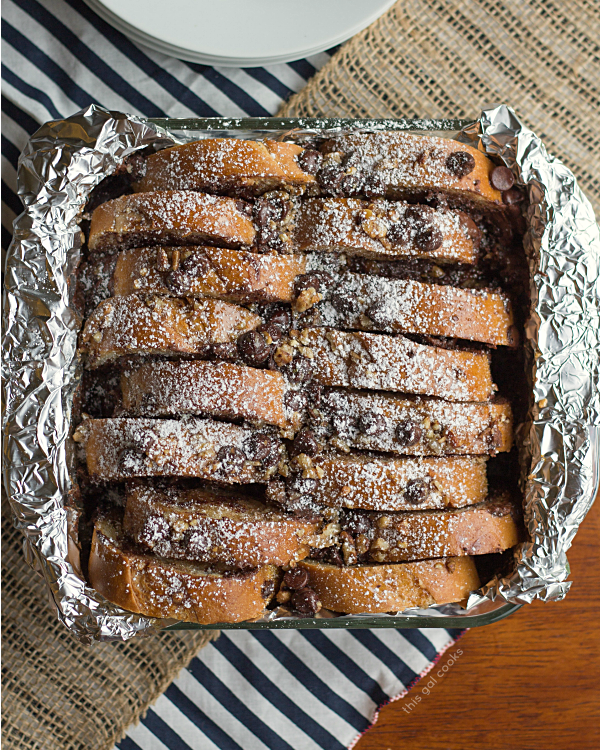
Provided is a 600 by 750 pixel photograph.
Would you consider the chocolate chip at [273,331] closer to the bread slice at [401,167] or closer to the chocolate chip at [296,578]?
the bread slice at [401,167]

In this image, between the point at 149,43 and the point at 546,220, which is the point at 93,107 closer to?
the point at 149,43

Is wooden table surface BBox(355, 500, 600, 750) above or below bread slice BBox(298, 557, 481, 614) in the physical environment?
below

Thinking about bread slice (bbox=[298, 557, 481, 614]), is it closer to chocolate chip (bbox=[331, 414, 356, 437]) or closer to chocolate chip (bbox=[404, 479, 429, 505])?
chocolate chip (bbox=[404, 479, 429, 505])

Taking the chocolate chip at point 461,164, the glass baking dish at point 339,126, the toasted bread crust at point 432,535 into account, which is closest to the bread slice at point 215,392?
the toasted bread crust at point 432,535

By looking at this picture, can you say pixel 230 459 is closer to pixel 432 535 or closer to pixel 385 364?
pixel 385 364

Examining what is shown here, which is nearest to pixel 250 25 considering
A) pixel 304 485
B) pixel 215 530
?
pixel 304 485

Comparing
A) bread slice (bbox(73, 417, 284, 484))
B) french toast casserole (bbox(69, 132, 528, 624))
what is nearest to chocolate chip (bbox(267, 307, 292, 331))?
french toast casserole (bbox(69, 132, 528, 624))
